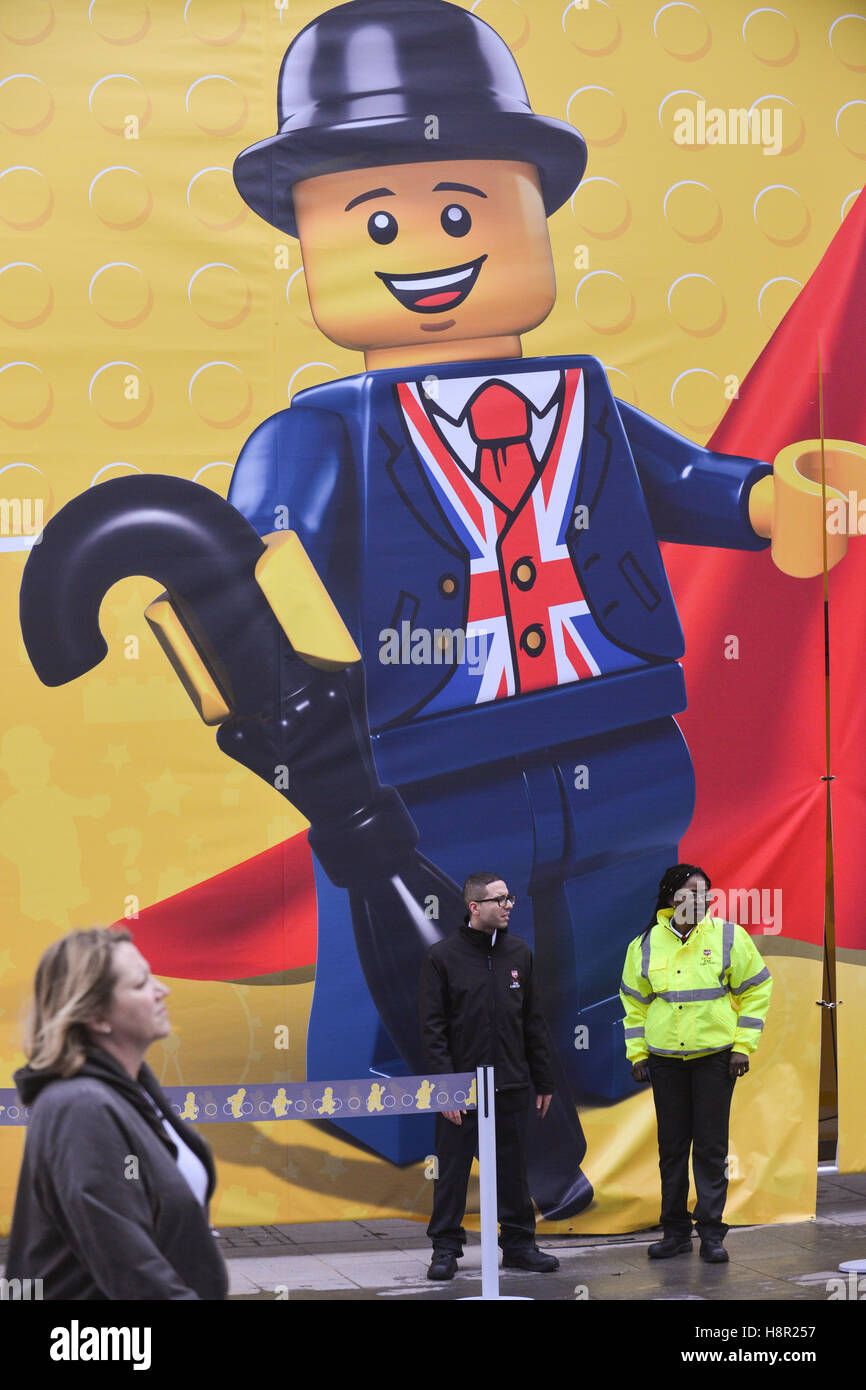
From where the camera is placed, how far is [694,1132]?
5867mm

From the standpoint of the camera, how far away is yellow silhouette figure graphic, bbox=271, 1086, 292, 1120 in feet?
16.3

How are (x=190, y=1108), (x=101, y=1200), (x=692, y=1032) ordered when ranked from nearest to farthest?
1. (x=101, y=1200)
2. (x=190, y=1108)
3. (x=692, y=1032)

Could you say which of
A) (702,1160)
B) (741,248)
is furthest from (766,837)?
(741,248)

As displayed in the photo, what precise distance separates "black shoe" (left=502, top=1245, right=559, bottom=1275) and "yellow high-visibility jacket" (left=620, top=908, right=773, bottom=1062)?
85 centimetres

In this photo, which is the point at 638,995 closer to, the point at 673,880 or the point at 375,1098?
the point at 673,880

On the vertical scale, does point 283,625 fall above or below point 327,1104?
above

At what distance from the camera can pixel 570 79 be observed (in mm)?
6348

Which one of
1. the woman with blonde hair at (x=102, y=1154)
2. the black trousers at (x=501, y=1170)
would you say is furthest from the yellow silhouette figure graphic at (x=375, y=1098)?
the woman with blonde hair at (x=102, y=1154)

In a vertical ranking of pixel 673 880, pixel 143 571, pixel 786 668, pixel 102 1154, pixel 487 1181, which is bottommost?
pixel 487 1181

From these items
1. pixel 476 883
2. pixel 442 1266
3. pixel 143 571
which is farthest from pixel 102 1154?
pixel 143 571

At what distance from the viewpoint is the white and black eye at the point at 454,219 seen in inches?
247

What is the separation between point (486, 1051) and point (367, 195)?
359 centimetres

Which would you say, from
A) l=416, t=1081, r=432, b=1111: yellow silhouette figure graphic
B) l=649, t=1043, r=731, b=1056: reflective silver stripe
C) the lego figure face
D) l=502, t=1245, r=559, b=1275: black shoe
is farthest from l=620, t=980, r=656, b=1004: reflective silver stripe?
the lego figure face

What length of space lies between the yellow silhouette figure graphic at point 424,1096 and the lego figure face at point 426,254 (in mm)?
3044
